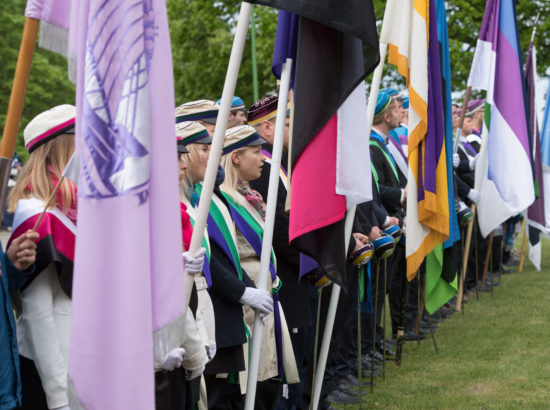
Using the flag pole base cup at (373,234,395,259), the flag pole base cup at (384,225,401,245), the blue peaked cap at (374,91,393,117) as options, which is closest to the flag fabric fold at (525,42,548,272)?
the blue peaked cap at (374,91,393,117)

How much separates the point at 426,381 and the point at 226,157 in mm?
3253

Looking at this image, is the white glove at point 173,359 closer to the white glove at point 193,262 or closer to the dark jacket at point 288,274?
the white glove at point 193,262

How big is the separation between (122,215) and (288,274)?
3069 mm

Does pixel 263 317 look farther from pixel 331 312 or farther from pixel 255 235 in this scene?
pixel 331 312

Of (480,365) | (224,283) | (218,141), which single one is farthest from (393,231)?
(218,141)

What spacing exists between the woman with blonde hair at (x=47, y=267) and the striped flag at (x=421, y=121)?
2.68 m

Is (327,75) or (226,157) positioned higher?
(327,75)

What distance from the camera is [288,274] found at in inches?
224

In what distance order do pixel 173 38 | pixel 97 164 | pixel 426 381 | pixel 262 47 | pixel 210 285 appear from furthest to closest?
1. pixel 173 38
2. pixel 262 47
3. pixel 426 381
4. pixel 210 285
5. pixel 97 164

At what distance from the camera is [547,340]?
882 centimetres

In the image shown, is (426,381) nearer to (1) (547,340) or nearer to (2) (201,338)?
(1) (547,340)

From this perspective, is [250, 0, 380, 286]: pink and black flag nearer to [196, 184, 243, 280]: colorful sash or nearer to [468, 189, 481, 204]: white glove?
[196, 184, 243, 280]: colorful sash

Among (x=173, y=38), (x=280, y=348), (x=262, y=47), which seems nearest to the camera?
(x=280, y=348)

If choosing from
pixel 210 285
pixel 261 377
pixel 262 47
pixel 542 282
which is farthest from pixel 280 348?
pixel 262 47
